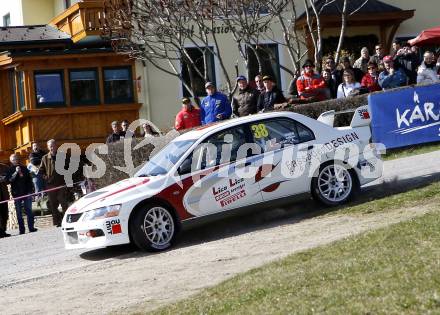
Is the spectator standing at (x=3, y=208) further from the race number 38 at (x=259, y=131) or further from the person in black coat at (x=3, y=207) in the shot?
the race number 38 at (x=259, y=131)

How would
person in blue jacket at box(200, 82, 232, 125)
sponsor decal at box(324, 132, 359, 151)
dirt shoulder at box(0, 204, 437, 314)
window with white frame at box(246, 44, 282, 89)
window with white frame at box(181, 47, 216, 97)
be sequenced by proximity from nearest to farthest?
dirt shoulder at box(0, 204, 437, 314) < sponsor decal at box(324, 132, 359, 151) < person in blue jacket at box(200, 82, 232, 125) < window with white frame at box(181, 47, 216, 97) < window with white frame at box(246, 44, 282, 89)

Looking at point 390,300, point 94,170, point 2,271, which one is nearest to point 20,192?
point 94,170

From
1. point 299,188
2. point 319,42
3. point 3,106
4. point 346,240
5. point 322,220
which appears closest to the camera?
point 346,240

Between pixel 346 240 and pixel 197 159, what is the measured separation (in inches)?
159

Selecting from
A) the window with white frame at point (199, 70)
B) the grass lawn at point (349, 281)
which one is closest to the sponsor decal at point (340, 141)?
the grass lawn at point (349, 281)

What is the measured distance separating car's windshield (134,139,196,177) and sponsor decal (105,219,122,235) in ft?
3.70

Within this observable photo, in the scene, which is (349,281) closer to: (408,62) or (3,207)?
(3,207)

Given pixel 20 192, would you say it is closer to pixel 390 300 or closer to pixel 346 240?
pixel 346 240

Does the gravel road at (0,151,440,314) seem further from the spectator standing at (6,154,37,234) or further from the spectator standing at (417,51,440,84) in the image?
the spectator standing at (417,51,440,84)

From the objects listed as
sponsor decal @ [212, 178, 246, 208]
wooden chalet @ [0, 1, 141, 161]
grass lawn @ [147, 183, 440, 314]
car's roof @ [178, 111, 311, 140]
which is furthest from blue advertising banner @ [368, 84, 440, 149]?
wooden chalet @ [0, 1, 141, 161]

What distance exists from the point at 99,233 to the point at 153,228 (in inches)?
30.6

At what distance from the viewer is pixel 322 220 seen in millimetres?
13672

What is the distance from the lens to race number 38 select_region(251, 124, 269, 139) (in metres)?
14.7

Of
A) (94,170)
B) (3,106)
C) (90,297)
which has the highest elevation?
(3,106)
